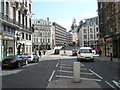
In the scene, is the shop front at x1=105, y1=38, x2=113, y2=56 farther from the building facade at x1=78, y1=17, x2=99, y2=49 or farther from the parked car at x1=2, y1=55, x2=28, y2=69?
the building facade at x1=78, y1=17, x2=99, y2=49

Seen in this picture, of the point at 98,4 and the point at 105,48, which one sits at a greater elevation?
the point at 98,4

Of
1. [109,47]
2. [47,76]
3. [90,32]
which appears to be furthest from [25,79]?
[90,32]

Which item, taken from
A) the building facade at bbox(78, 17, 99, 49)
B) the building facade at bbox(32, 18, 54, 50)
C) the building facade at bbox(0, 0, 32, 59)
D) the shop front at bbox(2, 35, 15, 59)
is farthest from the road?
the building facade at bbox(32, 18, 54, 50)

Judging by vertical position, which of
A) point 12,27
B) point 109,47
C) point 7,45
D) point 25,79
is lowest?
point 25,79

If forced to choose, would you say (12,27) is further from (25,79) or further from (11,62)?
(25,79)

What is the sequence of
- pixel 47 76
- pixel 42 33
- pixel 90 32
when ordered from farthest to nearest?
pixel 42 33 → pixel 90 32 → pixel 47 76

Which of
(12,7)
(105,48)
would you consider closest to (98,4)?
(105,48)

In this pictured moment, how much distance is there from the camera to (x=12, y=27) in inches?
1291

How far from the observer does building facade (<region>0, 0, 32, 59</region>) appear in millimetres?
28406

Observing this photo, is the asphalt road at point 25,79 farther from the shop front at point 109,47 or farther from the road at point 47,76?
the shop front at point 109,47

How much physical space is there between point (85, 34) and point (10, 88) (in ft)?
288

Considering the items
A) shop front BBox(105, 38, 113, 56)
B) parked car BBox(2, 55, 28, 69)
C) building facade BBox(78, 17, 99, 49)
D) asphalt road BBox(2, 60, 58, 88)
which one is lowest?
asphalt road BBox(2, 60, 58, 88)

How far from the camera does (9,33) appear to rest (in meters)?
31.0

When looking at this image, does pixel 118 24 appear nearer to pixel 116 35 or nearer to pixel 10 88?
pixel 116 35
